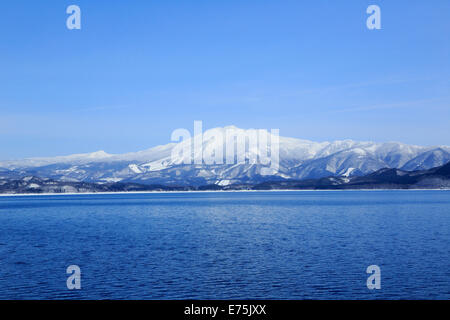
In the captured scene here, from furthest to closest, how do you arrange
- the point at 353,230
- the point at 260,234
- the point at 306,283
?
the point at 353,230 → the point at 260,234 → the point at 306,283

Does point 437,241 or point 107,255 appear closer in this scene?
point 107,255

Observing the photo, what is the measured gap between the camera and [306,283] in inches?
2058

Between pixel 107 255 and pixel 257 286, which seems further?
pixel 107 255

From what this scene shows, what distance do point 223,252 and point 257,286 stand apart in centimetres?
2518

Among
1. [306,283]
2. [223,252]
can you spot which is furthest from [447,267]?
Result: [223,252]

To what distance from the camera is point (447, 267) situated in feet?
198

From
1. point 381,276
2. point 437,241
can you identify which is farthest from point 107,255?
point 437,241

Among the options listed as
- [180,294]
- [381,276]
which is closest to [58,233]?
[180,294]

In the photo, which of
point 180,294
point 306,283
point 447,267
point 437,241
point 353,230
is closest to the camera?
point 180,294

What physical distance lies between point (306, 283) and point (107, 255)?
113 feet

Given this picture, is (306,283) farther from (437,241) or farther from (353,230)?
(353,230)
